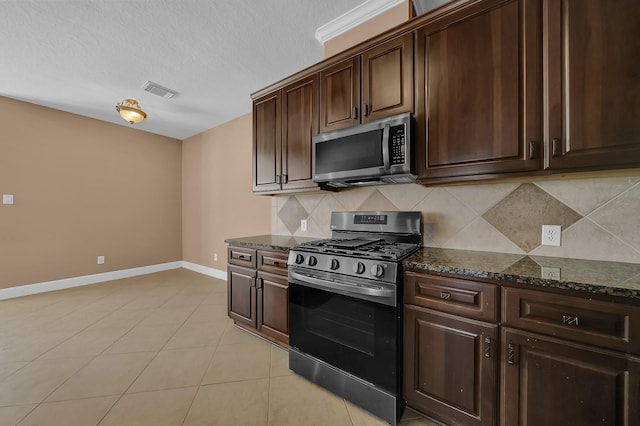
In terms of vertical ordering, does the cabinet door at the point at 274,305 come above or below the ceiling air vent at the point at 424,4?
below

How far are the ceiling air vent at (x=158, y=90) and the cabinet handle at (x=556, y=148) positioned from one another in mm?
3921

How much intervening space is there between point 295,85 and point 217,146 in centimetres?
286

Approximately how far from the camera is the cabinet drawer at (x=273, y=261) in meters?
2.18

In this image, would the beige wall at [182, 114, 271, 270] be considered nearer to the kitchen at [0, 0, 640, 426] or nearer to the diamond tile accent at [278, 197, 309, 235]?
the kitchen at [0, 0, 640, 426]

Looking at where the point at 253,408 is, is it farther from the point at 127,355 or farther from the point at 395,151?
the point at 395,151

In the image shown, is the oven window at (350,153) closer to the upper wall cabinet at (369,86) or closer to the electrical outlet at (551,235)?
the upper wall cabinet at (369,86)

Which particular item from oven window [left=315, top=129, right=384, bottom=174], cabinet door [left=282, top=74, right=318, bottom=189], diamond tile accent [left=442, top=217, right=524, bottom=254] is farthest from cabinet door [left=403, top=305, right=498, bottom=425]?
cabinet door [left=282, top=74, right=318, bottom=189]

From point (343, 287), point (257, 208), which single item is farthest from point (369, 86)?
point (257, 208)

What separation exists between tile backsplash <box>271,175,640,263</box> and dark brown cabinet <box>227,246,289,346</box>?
101 cm

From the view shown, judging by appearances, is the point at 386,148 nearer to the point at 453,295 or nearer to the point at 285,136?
the point at 453,295

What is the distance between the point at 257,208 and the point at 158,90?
6.57 ft

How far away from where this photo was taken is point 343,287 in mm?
1655

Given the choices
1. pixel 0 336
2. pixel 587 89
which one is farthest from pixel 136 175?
pixel 587 89

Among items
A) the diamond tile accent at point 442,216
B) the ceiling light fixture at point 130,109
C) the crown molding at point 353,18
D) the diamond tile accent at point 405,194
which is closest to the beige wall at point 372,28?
the crown molding at point 353,18
